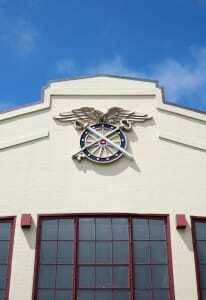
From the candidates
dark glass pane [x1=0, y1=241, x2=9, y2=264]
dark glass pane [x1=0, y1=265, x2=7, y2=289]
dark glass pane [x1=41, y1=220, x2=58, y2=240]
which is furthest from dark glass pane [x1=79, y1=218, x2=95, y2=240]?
dark glass pane [x1=0, y1=265, x2=7, y2=289]

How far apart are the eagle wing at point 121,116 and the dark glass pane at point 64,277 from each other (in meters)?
5.58

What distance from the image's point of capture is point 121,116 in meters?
18.9

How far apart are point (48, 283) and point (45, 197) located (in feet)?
9.40

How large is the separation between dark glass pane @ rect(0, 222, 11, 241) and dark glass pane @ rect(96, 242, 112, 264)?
2.95m

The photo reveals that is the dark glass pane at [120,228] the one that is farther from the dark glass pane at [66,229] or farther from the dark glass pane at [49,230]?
the dark glass pane at [49,230]

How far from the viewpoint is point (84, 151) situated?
59.4 ft

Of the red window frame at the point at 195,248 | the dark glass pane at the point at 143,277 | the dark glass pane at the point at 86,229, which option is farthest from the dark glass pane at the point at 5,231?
the red window frame at the point at 195,248

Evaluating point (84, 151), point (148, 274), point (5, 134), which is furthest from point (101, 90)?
point (148, 274)

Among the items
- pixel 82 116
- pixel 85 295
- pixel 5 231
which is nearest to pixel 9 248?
pixel 5 231

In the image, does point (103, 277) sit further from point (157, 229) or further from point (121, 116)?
point (121, 116)

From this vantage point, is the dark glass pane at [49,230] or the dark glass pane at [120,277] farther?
the dark glass pane at [49,230]

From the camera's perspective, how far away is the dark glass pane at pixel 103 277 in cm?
1602

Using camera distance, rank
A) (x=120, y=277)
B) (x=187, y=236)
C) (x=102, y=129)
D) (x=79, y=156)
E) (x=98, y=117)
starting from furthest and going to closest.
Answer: (x=98, y=117) < (x=102, y=129) < (x=79, y=156) < (x=187, y=236) < (x=120, y=277)

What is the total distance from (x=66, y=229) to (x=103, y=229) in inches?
47.7
